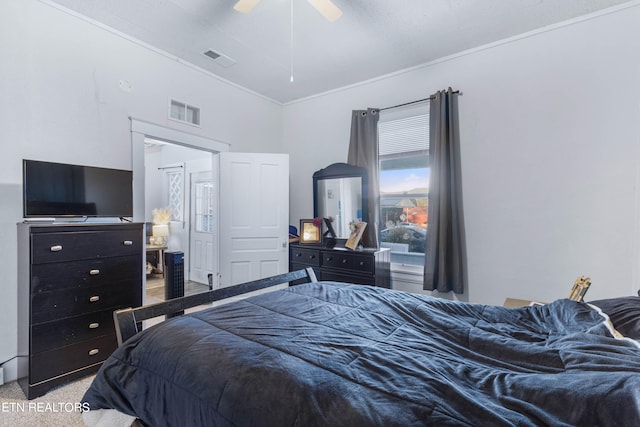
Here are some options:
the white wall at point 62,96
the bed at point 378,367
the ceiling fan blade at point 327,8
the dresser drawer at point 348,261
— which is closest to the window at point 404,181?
the dresser drawer at point 348,261

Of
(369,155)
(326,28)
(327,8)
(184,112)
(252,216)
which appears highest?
(326,28)

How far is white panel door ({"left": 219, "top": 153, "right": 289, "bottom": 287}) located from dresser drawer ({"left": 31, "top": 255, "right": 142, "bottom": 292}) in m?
1.26

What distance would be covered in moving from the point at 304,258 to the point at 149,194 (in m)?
4.24

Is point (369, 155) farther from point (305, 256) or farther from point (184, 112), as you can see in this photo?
point (184, 112)

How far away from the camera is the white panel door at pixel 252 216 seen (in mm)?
3842

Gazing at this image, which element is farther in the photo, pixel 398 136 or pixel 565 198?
pixel 398 136

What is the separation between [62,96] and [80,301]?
5.42ft

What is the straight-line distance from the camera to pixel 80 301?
2.31m

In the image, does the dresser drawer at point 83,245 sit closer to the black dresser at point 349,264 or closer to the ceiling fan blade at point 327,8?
the black dresser at point 349,264

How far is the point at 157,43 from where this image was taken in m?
3.07

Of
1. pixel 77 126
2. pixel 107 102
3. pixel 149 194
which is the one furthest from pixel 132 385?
pixel 149 194

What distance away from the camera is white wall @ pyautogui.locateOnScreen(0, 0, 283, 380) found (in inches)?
90.4

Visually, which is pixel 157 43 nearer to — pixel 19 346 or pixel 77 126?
pixel 77 126

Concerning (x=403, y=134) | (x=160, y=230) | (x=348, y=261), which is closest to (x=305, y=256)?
(x=348, y=261)
